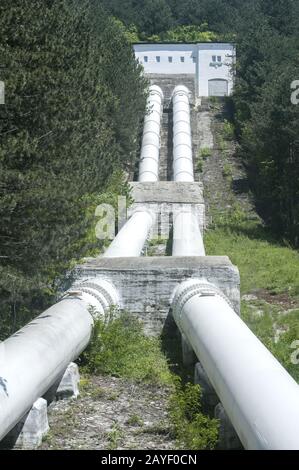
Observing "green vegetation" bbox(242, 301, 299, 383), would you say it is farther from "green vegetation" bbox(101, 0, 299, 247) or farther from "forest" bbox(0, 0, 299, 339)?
"green vegetation" bbox(101, 0, 299, 247)

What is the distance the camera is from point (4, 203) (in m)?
9.40

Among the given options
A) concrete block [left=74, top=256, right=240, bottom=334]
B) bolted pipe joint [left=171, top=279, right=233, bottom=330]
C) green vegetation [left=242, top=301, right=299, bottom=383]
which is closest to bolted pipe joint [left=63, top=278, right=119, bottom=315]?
concrete block [left=74, top=256, right=240, bottom=334]

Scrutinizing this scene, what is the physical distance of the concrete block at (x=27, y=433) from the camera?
6.16 m

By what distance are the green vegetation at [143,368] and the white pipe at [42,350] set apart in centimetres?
38

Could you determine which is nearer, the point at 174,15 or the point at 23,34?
the point at 23,34

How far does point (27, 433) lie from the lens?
6.20 m

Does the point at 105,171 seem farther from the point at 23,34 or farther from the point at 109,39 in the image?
the point at 109,39

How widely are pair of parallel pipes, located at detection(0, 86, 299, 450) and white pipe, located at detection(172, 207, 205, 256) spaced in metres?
3.86

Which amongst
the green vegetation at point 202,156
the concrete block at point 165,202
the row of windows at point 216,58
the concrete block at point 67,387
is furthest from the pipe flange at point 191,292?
the row of windows at point 216,58

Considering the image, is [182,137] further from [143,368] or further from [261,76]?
[143,368]

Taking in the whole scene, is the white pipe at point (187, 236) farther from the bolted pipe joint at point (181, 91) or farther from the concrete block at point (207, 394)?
the bolted pipe joint at point (181, 91)

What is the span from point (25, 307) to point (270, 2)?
41.1 m
